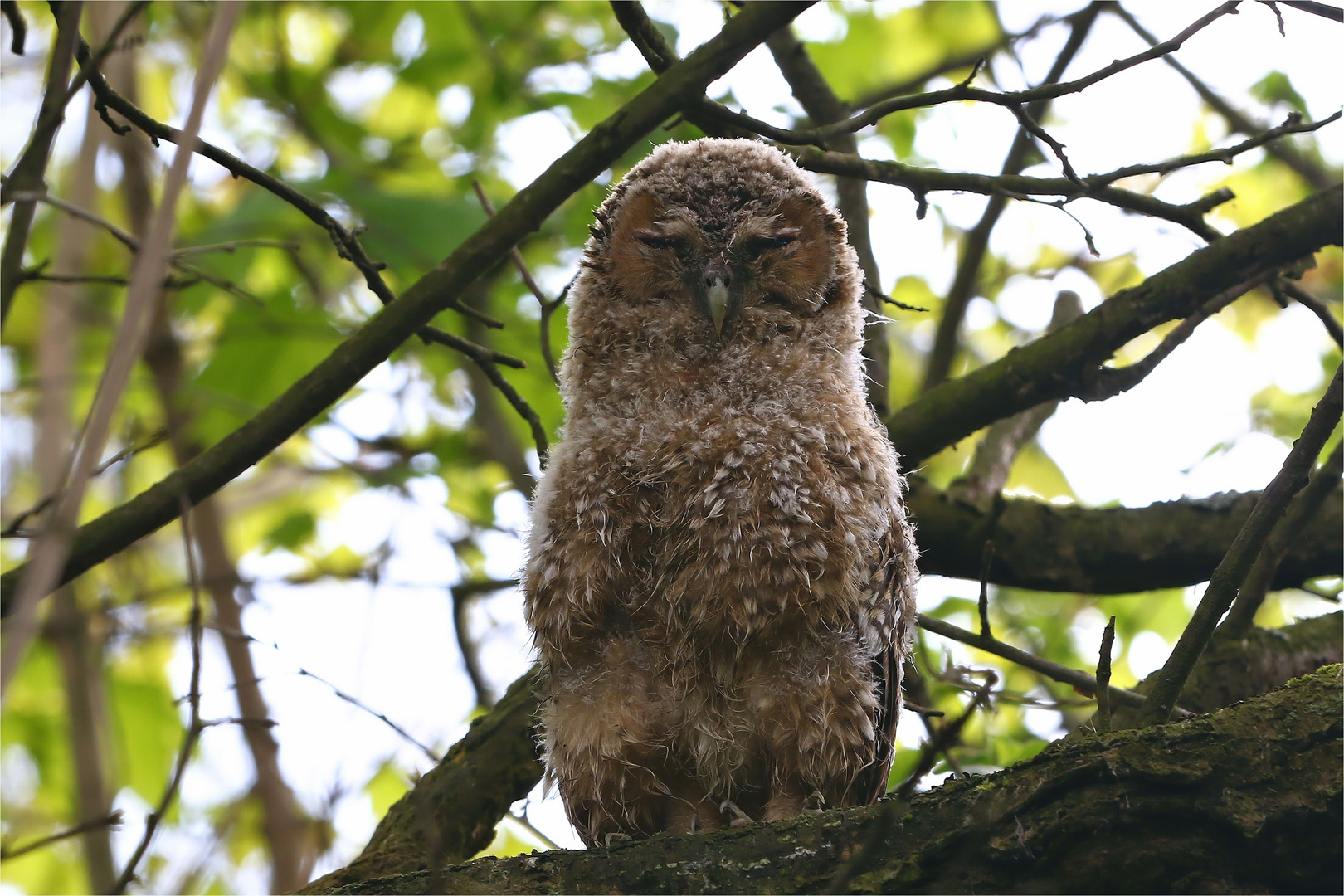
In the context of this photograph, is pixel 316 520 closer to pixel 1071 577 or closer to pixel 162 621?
pixel 162 621

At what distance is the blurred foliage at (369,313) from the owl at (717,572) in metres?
1.11

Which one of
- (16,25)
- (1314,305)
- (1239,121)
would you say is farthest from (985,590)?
(1239,121)

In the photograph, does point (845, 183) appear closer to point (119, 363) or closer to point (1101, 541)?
point (1101, 541)

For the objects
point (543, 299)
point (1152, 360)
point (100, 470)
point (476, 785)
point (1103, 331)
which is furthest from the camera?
point (543, 299)

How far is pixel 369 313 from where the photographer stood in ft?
18.7

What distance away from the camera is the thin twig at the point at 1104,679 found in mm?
2070

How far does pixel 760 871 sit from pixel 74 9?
1.88 meters

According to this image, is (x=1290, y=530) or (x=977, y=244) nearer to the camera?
(x=1290, y=530)

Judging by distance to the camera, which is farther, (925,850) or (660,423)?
(660,423)

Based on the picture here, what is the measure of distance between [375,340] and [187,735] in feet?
3.37

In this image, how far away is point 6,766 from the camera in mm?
5793

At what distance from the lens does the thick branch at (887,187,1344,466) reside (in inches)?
116

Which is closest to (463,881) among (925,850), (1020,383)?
(925,850)

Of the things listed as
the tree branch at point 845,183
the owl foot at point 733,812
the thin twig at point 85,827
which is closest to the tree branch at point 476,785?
the owl foot at point 733,812
